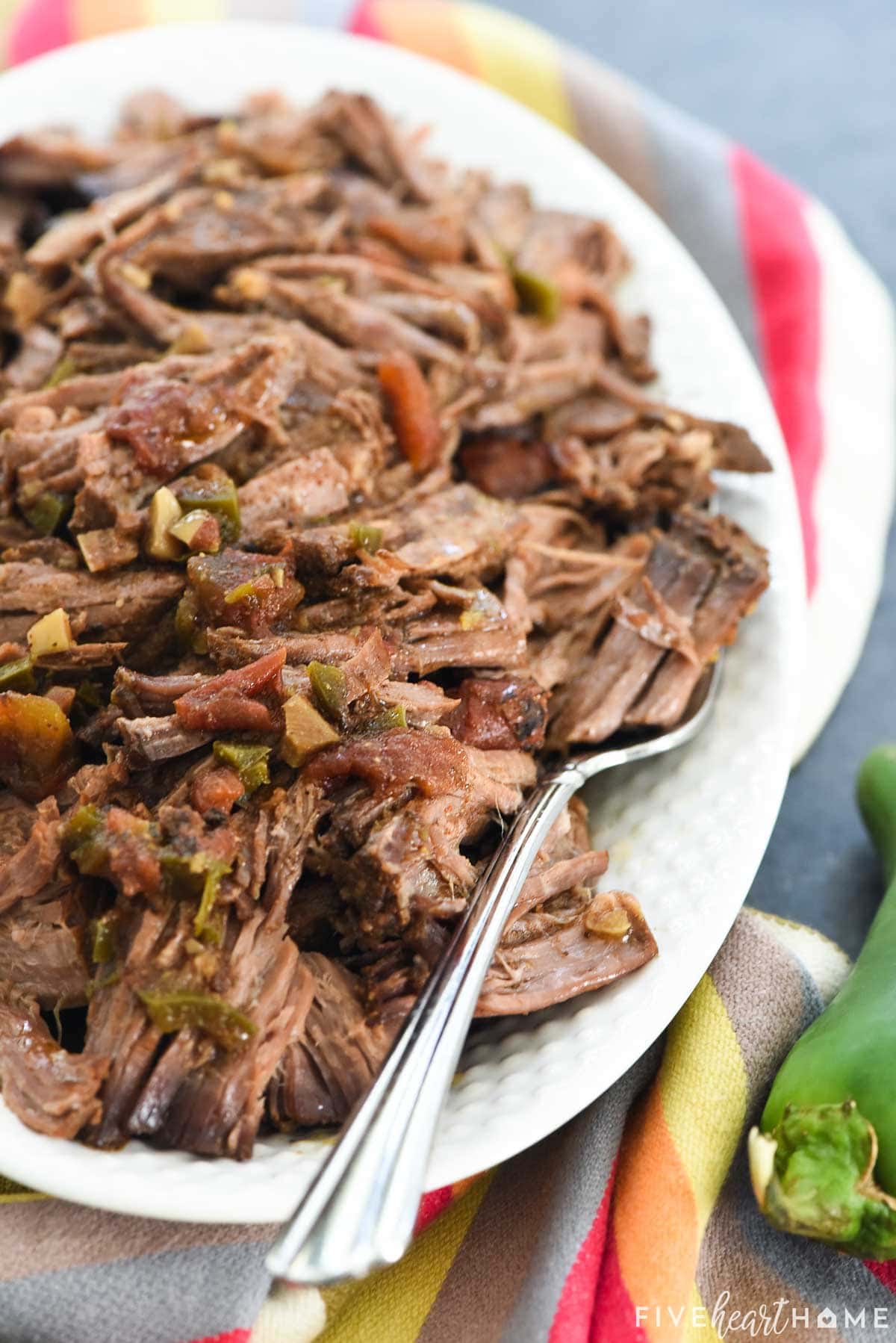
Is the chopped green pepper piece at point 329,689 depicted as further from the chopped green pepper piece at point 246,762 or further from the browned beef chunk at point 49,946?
the browned beef chunk at point 49,946

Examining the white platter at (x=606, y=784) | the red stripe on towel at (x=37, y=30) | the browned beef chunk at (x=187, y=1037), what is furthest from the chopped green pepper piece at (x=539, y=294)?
the browned beef chunk at (x=187, y=1037)

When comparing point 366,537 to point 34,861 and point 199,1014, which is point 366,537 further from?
point 199,1014

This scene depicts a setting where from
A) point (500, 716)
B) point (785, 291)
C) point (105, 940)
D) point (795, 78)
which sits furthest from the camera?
point (795, 78)

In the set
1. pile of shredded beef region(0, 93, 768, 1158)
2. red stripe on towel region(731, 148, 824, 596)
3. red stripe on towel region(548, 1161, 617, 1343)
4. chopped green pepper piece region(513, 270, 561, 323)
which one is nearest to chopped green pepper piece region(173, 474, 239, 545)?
pile of shredded beef region(0, 93, 768, 1158)

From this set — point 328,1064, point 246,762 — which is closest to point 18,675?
point 246,762

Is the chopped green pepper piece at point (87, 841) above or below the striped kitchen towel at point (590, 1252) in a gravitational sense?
above

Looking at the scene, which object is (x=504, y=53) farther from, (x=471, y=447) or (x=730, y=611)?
(x=730, y=611)

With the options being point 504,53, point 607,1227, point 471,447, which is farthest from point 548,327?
point 607,1227
